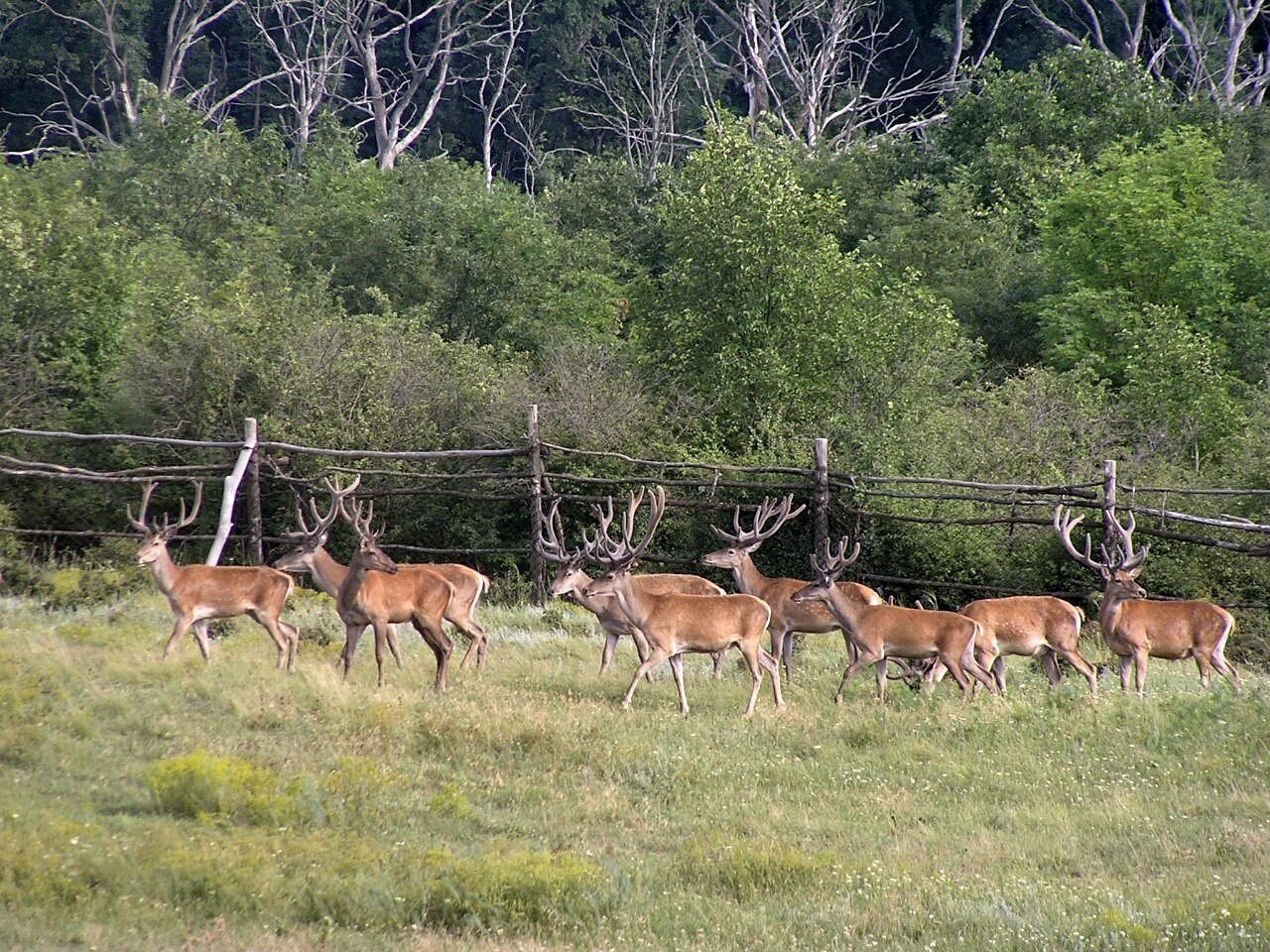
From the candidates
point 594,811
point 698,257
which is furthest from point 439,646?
point 698,257

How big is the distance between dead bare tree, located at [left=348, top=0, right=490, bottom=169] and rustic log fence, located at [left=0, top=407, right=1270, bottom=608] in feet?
90.2

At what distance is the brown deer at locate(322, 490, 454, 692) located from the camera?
47.2 feet

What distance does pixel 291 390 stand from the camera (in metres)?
24.0

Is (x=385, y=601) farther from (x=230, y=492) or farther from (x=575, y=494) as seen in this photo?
(x=575, y=494)

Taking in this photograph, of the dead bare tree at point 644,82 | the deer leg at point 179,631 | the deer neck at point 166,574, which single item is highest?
the dead bare tree at point 644,82

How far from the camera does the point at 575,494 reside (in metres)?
22.0

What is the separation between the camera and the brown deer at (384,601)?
567 inches

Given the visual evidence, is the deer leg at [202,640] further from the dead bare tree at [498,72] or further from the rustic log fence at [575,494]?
the dead bare tree at [498,72]

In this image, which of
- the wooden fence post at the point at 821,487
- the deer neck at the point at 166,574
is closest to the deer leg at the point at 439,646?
the deer neck at the point at 166,574

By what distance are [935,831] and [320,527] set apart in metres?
7.24

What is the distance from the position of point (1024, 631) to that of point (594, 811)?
19.0 ft

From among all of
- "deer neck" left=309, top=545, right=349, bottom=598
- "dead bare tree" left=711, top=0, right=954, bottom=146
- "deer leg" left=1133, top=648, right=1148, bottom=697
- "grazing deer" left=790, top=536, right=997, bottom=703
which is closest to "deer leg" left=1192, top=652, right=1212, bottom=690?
"deer leg" left=1133, top=648, right=1148, bottom=697

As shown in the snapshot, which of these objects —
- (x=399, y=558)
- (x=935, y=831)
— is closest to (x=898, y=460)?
(x=399, y=558)

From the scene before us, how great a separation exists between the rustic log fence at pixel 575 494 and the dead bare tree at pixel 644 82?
95.4ft
